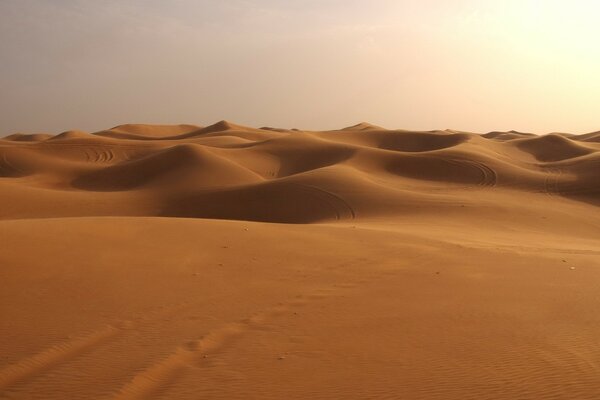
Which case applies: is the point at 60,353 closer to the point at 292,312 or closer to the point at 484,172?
the point at 292,312

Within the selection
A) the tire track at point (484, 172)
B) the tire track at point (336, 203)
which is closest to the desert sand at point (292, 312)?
the tire track at point (336, 203)

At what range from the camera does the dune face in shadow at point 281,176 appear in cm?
2038

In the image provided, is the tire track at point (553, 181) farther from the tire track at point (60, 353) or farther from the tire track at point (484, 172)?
the tire track at point (60, 353)

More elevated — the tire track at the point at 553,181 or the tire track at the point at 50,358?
the tire track at the point at 553,181

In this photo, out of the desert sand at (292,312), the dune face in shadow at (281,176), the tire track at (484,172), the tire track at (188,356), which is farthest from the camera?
the tire track at (484,172)

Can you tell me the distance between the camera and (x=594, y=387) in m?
3.86

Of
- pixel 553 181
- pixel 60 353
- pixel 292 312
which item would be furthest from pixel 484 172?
pixel 60 353

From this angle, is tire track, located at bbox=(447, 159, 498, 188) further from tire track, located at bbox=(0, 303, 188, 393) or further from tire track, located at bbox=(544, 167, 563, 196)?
tire track, located at bbox=(0, 303, 188, 393)

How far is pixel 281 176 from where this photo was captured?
30.8 metres

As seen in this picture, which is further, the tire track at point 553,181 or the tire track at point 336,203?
the tire track at point 553,181

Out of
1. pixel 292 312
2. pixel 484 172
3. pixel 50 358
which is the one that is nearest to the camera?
pixel 50 358

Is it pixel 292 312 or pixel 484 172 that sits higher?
pixel 484 172

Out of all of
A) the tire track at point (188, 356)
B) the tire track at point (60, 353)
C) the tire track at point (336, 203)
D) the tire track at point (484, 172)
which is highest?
the tire track at point (484, 172)

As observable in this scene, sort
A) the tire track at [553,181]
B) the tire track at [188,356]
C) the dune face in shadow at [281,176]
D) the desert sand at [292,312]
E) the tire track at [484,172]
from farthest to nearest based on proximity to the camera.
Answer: the tire track at [484,172], the tire track at [553,181], the dune face in shadow at [281,176], the desert sand at [292,312], the tire track at [188,356]
